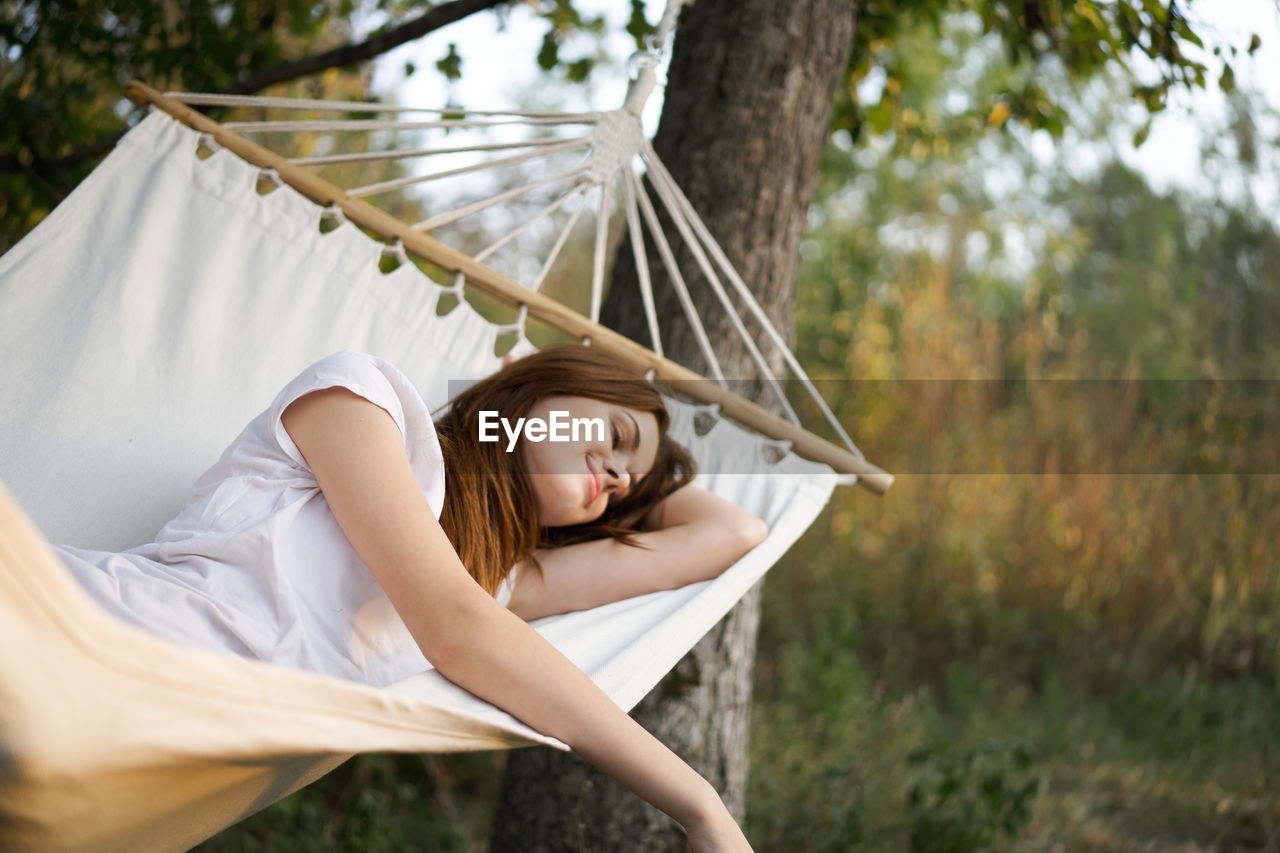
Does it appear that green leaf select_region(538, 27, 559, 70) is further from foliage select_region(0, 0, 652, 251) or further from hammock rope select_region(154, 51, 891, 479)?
hammock rope select_region(154, 51, 891, 479)

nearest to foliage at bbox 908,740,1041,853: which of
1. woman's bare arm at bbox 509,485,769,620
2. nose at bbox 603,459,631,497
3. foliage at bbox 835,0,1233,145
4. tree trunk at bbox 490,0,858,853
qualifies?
tree trunk at bbox 490,0,858,853

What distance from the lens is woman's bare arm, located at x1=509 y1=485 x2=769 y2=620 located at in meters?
1.33

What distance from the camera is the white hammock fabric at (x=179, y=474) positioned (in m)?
0.59

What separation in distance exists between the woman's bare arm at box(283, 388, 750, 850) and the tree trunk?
2.47 feet

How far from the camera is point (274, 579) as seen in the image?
1042 mm

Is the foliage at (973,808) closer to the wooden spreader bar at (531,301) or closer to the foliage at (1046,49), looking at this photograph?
the wooden spreader bar at (531,301)

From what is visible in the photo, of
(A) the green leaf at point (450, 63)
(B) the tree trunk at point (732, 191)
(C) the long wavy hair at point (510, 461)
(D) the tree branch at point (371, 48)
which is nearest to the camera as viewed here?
(C) the long wavy hair at point (510, 461)

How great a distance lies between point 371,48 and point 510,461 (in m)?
1.18

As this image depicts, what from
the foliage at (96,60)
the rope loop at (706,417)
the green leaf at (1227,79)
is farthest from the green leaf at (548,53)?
the green leaf at (1227,79)

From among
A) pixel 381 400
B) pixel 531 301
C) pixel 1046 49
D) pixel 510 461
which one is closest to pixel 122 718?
pixel 381 400

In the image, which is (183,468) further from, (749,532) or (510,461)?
(749,532)

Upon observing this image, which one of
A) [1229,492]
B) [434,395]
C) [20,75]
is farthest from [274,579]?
[1229,492]

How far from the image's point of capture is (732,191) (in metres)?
1.79

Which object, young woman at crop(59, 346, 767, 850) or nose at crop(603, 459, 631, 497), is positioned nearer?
young woman at crop(59, 346, 767, 850)
